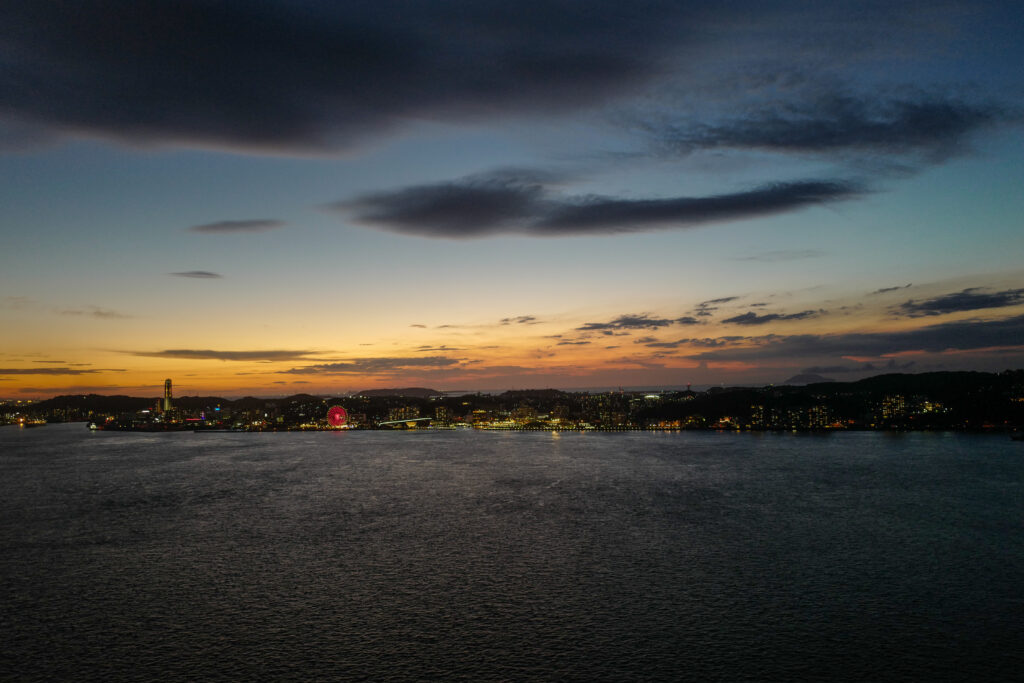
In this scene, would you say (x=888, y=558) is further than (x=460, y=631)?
Yes

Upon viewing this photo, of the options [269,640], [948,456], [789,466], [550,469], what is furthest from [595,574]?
[948,456]

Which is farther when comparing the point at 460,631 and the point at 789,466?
the point at 789,466

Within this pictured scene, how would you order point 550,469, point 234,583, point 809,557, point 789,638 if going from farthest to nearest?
point 550,469
point 809,557
point 234,583
point 789,638

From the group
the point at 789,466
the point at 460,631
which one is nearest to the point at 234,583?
the point at 460,631

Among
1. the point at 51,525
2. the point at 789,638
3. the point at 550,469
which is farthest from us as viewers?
the point at 550,469

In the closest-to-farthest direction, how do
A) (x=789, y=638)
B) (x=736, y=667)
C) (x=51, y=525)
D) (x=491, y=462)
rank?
(x=736, y=667)
(x=789, y=638)
(x=51, y=525)
(x=491, y=462)

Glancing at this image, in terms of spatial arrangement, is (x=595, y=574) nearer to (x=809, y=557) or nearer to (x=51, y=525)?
(x=809, y=557)

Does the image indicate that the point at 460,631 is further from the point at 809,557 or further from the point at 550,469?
the point at 550,469
